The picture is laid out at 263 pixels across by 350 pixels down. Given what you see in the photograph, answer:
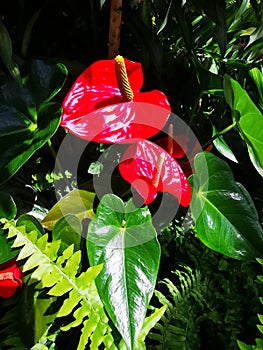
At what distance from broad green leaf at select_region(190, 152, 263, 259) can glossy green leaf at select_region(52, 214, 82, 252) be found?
20 centimetres

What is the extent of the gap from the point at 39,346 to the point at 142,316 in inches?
8.8

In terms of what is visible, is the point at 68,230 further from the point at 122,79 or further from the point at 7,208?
the point at 122,79

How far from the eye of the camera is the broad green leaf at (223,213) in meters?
0.79

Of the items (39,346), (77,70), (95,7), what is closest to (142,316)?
(39,346)

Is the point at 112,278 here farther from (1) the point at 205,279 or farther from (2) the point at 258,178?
(2) the point at 258,178

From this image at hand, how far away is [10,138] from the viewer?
0.77 m

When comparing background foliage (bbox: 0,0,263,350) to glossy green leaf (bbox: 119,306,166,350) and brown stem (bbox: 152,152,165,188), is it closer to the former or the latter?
glossy green leaf (bbox: 119,306,166,350)

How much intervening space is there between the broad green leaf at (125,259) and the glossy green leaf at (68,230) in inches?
2.2

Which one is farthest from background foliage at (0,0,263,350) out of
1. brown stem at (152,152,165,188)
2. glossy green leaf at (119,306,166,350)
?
brown stem at (152,152,165,188)

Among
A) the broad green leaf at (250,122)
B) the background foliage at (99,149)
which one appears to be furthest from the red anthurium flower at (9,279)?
the broad green leaf at (250,122)

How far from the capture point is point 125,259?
730 mm

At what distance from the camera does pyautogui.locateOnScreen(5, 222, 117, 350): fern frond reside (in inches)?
26.6

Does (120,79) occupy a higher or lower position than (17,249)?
higher

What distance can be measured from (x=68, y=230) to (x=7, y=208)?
110mm
